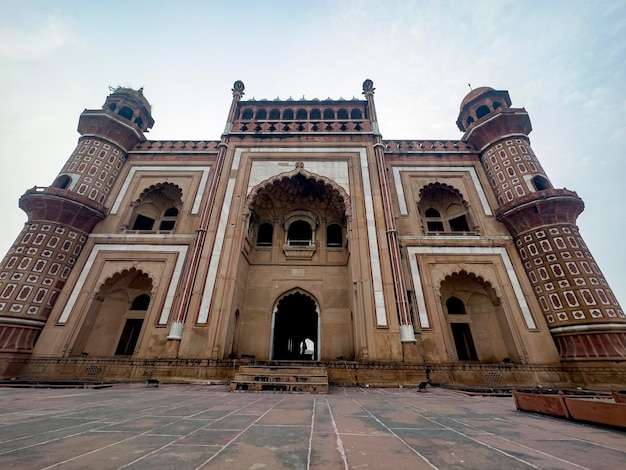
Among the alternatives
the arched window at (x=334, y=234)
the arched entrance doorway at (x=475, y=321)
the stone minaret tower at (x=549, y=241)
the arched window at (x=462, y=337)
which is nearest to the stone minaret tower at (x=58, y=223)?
the arched window at (x=334, y=234)

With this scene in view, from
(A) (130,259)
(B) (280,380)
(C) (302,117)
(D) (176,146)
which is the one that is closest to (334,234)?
(C) (302,117)

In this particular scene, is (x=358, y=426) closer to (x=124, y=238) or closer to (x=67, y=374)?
(x=67, y=374)

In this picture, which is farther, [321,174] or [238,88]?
[238,88]

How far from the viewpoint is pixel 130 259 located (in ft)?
37.7

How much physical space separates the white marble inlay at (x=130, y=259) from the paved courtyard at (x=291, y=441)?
7.25 m

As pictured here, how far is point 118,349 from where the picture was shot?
11.1 metres

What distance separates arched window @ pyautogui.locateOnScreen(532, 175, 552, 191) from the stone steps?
39.8 feet

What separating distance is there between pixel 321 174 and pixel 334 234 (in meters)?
3.06

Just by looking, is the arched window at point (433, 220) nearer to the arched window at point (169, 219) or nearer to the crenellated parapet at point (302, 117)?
the crenellated parapet at point (302, 117)

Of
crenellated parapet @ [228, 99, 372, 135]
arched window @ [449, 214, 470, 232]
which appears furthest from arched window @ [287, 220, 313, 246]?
arched window @ [449, 214, 470, 232]

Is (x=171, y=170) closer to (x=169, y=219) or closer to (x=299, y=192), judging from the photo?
(x=169, y=219)

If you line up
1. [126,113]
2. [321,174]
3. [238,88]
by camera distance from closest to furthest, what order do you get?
[321,174] → [126,113] → [238,88]

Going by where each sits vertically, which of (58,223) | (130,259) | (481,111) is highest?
(481,111)

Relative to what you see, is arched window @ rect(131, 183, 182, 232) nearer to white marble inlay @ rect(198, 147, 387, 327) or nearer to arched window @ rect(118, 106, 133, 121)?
white marble inlay @ rect(198, 147, 387, 327)
